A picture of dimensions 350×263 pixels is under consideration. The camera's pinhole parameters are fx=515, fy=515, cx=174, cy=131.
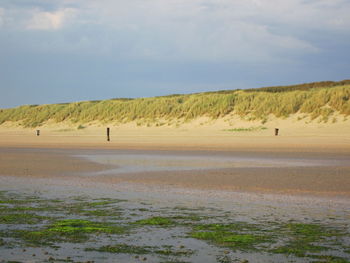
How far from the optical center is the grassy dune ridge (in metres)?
38.1

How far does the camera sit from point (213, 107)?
148 feet

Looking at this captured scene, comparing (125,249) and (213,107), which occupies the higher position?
(213,107)

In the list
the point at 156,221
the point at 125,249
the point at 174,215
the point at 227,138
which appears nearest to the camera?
the point at 125,249

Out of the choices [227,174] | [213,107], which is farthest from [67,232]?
[213,107]

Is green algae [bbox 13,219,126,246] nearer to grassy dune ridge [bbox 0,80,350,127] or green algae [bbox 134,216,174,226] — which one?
green algae [bbox 134,216,174,226]

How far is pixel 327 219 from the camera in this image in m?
6.96

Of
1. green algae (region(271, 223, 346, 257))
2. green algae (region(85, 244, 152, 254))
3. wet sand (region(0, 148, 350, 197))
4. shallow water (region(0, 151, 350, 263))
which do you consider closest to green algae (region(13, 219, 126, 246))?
shallow water (region(0, 151, 350, 263))

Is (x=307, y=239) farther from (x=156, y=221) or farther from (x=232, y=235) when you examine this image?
(x=156, y=221)

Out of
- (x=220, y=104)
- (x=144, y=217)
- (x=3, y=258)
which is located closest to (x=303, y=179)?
(x=144, y=217)

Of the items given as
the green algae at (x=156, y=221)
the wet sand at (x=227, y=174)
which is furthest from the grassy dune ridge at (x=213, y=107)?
the green algae at (x=156, y=221)

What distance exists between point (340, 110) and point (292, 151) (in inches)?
667

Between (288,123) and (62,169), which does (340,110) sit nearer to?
(288,123)

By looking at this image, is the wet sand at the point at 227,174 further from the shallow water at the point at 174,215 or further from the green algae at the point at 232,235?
the green algae at the point at 232,235

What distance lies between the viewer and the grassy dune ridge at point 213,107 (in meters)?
38.1
